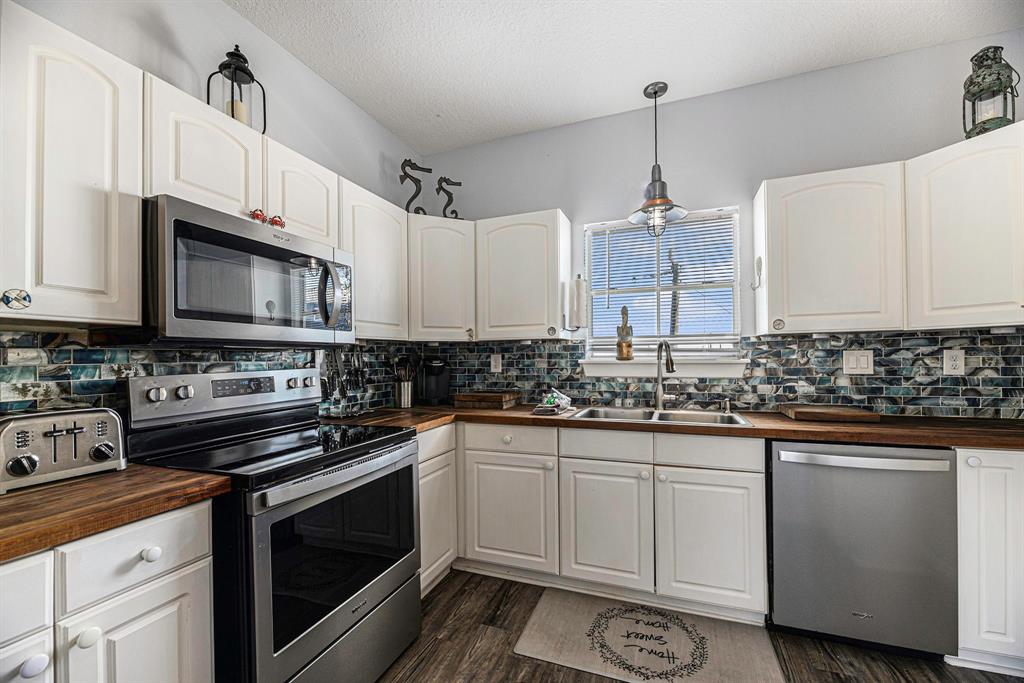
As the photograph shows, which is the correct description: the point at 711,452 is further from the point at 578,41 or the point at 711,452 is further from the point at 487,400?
the point at 578,41

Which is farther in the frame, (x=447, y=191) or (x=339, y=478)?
(x=447, y=191)

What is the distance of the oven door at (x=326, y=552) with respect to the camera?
122 cm

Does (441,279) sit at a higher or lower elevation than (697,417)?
higher

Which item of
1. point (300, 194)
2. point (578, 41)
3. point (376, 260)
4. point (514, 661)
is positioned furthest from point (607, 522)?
point (578, 41)

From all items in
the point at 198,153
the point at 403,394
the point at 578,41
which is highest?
the point at 578,41

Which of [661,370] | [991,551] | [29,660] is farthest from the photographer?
[661,370]

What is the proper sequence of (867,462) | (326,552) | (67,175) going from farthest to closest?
(867,462) → (326,552) → (67,175)

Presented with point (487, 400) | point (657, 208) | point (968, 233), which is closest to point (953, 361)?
point (968, 233)

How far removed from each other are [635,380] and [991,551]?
1560mm

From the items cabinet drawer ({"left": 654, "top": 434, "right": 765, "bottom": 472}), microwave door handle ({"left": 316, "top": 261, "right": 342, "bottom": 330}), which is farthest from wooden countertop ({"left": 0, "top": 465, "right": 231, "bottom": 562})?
cabinet drawer ({"left": 654, "top": 434, "right": 765, "bottom": 472})

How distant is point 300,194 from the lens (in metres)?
1.87

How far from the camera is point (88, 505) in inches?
38.3

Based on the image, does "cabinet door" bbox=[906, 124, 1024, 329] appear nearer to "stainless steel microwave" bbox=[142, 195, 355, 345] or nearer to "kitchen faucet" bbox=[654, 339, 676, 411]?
"kitchen faucet" bbox=[654, 339, 676, 411]

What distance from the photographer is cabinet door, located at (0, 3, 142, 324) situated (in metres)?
1.05
